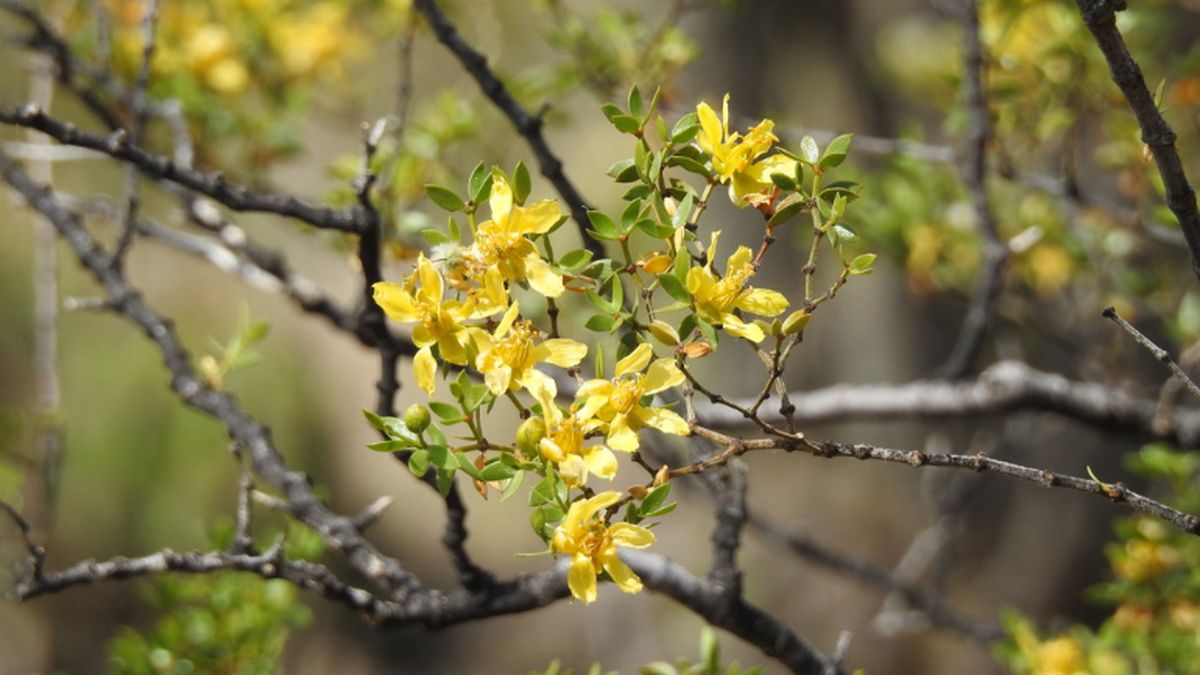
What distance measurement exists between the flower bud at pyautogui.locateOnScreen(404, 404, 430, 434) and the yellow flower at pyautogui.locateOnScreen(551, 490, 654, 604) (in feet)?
0.45

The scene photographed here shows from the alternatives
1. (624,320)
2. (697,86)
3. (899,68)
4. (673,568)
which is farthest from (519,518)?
(624,320)

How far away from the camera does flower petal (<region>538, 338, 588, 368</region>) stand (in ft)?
2.89

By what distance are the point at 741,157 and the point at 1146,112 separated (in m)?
0.32

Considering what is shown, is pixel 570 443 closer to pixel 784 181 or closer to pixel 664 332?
pixel 664 332

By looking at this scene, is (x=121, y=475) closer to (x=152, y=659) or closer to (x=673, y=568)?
(x=152, y=659)

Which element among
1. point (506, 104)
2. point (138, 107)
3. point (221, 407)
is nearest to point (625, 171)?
point (506, 104)

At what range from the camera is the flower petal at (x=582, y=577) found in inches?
33.5

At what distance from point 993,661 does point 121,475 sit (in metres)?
2.87

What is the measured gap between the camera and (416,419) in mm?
882

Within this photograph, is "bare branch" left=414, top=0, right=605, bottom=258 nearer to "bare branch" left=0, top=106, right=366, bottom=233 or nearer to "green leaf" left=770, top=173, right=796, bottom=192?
"bare branch" left=0, top=106, right=366, bottom=233

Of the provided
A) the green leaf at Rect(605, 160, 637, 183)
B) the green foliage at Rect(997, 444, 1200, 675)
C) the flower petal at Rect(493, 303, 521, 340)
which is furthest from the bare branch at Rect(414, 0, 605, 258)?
the green foliage at Rect(997, 444, 1200, 675)

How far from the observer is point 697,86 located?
364cm

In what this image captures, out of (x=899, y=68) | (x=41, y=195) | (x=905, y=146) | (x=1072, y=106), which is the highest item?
(x=899, y=68)

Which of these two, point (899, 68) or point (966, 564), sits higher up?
point (899, 68)
